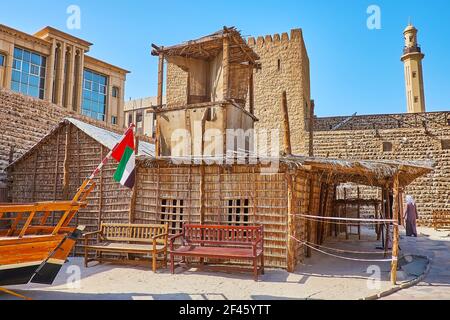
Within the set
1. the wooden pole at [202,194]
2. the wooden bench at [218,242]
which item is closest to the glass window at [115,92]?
the wooden pole at [202,194]

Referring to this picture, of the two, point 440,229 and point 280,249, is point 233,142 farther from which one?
point 440,229

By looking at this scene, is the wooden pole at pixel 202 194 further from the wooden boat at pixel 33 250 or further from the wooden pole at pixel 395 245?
the wooden pole at pixel 395 245

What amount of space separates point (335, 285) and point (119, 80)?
28.0 meters

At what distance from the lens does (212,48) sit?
35.2 feet

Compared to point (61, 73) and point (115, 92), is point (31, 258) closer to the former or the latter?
point (61, 73)

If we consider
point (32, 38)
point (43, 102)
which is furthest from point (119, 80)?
point (43, 102)

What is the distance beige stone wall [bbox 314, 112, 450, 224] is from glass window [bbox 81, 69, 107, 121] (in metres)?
18.7

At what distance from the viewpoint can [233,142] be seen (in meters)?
10.4

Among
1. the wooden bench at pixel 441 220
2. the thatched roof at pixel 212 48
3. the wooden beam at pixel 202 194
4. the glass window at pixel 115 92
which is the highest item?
the glass window at pixel 115 92

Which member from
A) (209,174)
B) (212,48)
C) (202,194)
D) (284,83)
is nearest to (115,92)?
(284,83)

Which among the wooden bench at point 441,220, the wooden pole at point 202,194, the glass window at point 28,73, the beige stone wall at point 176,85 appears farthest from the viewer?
the beige stone wall at point 176,85

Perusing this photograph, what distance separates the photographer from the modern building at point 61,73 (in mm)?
22016

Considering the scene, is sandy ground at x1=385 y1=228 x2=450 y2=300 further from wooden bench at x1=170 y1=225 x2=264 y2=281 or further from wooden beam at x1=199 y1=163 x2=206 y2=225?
wooden beam at x1=199 y1=163 x2=206 y2=225

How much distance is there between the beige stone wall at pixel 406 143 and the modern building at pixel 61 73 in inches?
689
